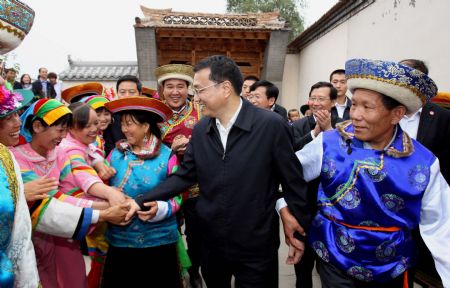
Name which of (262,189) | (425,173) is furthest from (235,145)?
(425,173)

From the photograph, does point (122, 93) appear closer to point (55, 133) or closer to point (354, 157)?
point (55, 133)

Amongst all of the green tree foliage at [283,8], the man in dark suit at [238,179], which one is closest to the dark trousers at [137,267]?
the man in dark suit at [238,179]

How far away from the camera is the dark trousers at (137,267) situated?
2508 mm

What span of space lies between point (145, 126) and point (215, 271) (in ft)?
3.70

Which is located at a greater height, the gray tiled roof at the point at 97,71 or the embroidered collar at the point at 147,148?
the gray tiled roof at the point at 97,71

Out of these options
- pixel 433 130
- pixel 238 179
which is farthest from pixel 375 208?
pixel 433 130

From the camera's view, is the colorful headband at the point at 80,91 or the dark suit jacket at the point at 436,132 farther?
the colorful headband at the point at 80,91

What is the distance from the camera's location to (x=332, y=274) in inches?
80.0

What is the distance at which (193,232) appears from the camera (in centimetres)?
337

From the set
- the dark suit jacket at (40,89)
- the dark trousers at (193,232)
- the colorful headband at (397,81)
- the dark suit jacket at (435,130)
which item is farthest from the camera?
the dark suit jacket at (40,89)

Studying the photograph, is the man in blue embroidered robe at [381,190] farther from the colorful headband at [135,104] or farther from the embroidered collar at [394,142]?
the colorful headband at [135,104]

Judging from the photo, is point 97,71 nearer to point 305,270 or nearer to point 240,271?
point 305,270

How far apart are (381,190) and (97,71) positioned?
11.3 metres

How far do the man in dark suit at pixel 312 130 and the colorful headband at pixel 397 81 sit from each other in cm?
98
